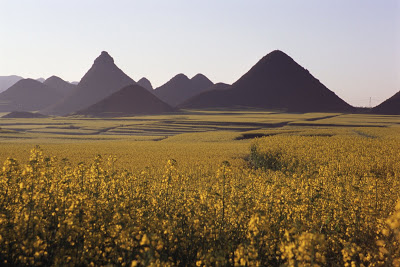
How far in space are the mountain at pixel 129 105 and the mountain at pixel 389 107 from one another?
10792 centimetres

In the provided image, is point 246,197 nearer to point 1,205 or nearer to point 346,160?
point 1,205

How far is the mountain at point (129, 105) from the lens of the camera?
173 meters

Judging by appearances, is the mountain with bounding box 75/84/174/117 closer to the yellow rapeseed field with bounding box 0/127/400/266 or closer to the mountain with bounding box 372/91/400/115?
the mountain with bounding box 372/91/400/115

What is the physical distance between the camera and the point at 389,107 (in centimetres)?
18775

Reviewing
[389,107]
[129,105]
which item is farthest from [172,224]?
[389,107]

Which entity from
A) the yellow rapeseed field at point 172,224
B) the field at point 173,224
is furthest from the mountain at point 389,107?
the yellow rapeseed field at point 172,224

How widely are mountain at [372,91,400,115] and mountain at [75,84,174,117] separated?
10792 centimetres

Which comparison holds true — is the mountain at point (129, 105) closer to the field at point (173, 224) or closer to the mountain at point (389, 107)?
the mountain at point (389, 107)

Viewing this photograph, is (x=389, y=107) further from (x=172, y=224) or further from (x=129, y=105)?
(x=172, y=224)

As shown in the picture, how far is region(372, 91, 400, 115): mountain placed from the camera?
181 meters

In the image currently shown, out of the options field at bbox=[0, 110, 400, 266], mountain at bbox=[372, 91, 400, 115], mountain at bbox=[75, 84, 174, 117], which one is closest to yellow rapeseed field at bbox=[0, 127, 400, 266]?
field at bbox=[0, 110, 400, 266]

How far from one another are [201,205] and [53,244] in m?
3.36

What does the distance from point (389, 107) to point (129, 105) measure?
5334 inches

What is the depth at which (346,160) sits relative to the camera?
23344 mm
